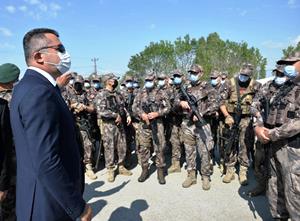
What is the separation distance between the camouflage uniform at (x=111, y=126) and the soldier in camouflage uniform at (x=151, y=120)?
442 millimetres

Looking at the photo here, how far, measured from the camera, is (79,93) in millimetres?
6922

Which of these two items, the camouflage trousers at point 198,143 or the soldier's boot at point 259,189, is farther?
the camouflage trousers at point 198,143

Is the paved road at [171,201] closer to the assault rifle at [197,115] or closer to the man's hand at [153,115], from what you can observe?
the assault rifle at [197,115]

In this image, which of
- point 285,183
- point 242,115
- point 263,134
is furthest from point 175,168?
point 285,183

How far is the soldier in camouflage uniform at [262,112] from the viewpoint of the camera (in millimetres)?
3955

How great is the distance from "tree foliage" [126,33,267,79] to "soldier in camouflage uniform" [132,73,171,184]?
1191 inches

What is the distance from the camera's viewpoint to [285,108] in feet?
11.1

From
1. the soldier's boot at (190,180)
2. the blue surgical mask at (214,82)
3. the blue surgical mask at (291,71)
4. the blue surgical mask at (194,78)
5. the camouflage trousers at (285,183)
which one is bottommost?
the soldier's boot at (190,180)

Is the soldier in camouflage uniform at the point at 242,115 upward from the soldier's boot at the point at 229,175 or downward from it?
upward

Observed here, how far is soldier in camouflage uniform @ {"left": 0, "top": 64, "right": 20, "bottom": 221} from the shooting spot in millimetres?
2924

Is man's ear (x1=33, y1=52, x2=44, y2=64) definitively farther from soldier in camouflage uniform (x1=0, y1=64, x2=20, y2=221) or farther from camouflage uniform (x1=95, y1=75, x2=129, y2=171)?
camouflage uniform (x1=95, y1=75, x2=129, y2=171)

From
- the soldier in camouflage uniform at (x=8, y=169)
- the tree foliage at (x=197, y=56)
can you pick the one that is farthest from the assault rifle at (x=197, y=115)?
the tree foliage at (x=197, y=56)

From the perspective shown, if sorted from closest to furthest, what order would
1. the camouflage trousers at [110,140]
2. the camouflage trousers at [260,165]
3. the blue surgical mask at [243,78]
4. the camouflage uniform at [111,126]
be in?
1. the camouflage trousers at [260,165]
2. the blue surgical mask at [243,78]
3. the camouflage uniform at [111,126]
4. the camouflage trousers at [110,140]

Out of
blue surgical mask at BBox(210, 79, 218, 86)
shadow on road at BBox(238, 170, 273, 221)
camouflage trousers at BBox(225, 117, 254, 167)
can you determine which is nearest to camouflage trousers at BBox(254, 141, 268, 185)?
shadow on road at BBox(238, 170, 273, 221)
